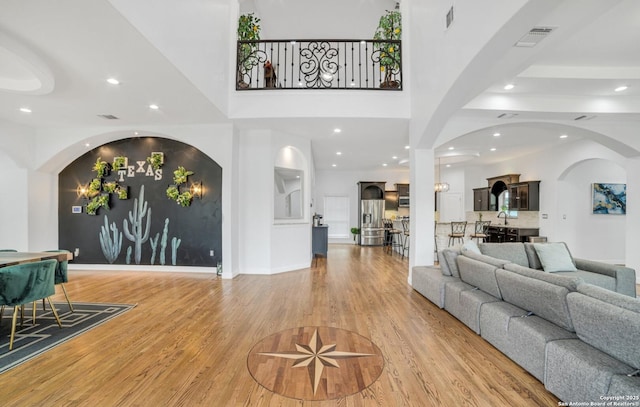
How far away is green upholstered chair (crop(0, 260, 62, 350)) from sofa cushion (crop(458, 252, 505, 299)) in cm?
490

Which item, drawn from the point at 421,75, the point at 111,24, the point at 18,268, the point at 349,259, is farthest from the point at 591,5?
the point at 349,259

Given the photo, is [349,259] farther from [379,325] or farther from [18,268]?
[18,268]

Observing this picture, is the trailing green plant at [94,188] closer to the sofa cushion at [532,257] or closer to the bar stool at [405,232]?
the bar stool at [405,232]

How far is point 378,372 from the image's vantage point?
7.82 ft

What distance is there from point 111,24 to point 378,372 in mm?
3985

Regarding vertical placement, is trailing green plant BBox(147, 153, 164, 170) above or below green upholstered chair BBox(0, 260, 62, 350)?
above

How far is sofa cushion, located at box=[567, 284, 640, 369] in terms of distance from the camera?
164cm

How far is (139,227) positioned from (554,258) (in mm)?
7787

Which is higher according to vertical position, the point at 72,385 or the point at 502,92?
the point at 502,92

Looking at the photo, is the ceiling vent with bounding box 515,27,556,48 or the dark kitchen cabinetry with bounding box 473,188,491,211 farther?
the dark kitchen cabinetry with bounding box 473,188,491,211

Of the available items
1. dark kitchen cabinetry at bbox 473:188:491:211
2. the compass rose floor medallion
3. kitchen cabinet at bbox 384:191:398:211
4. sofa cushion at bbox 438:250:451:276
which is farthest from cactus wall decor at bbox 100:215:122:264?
dark kitchen cabinetry at bbox 473:188:491:211

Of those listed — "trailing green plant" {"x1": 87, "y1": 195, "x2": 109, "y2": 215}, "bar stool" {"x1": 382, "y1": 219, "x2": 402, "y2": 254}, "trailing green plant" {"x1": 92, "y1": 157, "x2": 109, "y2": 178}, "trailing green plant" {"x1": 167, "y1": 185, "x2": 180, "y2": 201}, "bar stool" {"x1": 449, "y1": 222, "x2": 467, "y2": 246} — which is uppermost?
"trailing green plant" {"x1": 92, "y1": 157, "x2": 109, "y2": 178}

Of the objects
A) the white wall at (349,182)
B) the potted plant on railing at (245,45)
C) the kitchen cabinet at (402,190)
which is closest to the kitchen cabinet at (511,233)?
the kitchen cabinet at (402,190)

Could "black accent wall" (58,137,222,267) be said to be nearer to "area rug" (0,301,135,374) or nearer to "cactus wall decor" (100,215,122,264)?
"cactus wall decor" (100,215,122,264)
